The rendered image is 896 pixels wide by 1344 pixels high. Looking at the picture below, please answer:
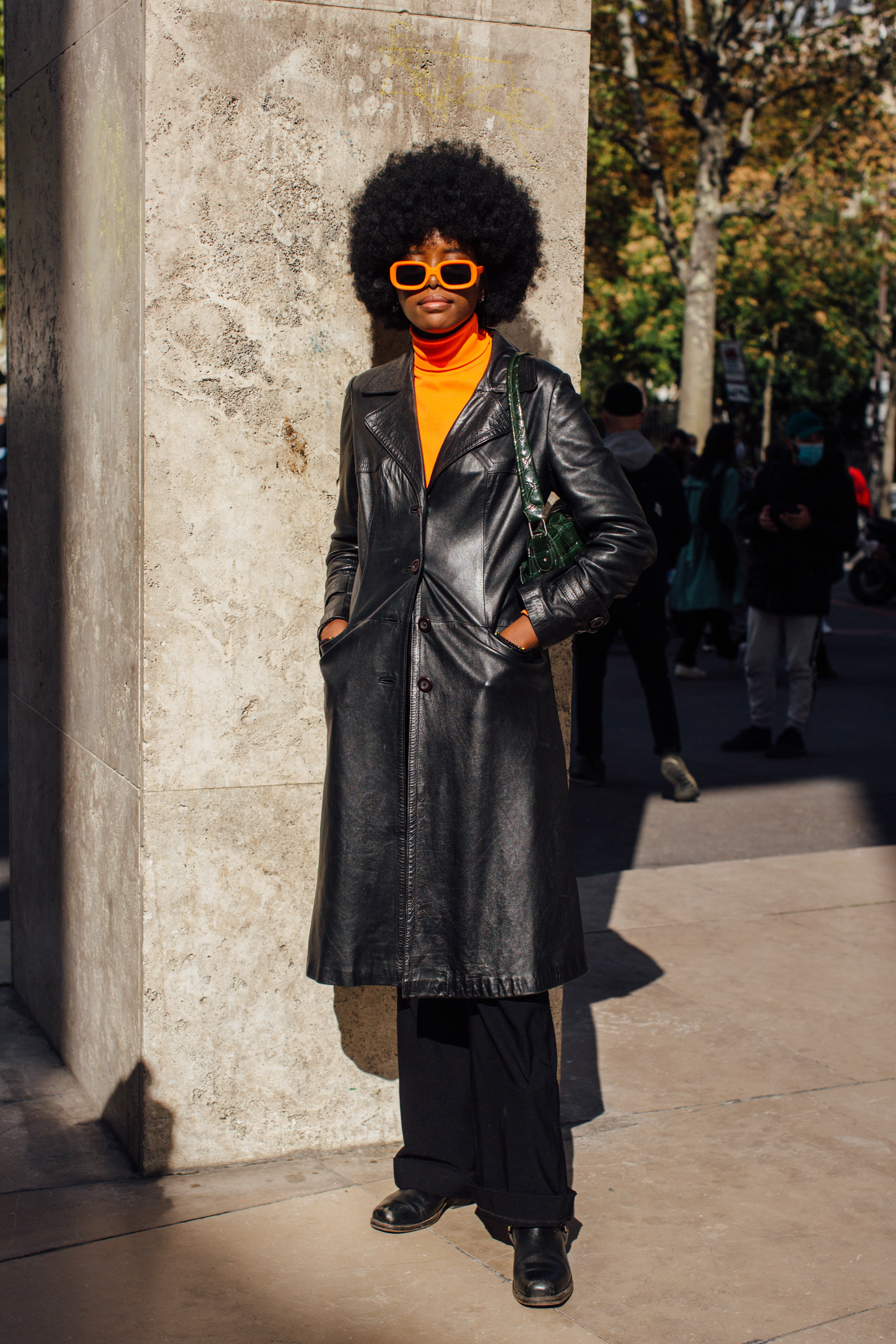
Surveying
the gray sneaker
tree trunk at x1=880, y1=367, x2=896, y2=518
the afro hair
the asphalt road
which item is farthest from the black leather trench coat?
tree trunk at x1=880, y1=367, x2=896, y2=518

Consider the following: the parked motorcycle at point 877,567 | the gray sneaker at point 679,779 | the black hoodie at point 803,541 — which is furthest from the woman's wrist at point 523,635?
the parked motorcycle at point 877,567

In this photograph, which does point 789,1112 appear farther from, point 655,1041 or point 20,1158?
point 20,1158

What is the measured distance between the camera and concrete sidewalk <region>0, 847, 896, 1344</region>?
2.90 m

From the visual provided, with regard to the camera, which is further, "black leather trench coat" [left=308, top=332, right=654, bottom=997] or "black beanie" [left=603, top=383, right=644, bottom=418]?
"black beanie" [left=603, top=383, right=644, bottom=418]

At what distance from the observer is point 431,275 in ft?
10.1

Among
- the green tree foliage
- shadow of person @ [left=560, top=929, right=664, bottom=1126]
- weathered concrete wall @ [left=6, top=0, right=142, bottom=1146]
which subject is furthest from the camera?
the green tree foliage

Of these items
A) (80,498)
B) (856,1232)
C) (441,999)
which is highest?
(80,498)

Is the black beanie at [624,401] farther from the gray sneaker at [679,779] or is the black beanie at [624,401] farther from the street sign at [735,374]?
the street sign at [735,374]

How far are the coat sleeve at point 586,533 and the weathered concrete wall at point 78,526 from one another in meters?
0.98

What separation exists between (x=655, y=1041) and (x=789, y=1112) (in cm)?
61

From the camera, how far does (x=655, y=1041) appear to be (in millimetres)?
4516

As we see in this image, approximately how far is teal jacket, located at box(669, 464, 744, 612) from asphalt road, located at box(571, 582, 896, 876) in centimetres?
71

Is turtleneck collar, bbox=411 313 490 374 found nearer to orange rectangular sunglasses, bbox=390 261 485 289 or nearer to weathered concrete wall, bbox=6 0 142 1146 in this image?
orange rectangular sunglasses, bbox=390 261 485 289

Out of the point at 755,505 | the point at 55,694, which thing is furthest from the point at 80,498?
the point at 755,505
